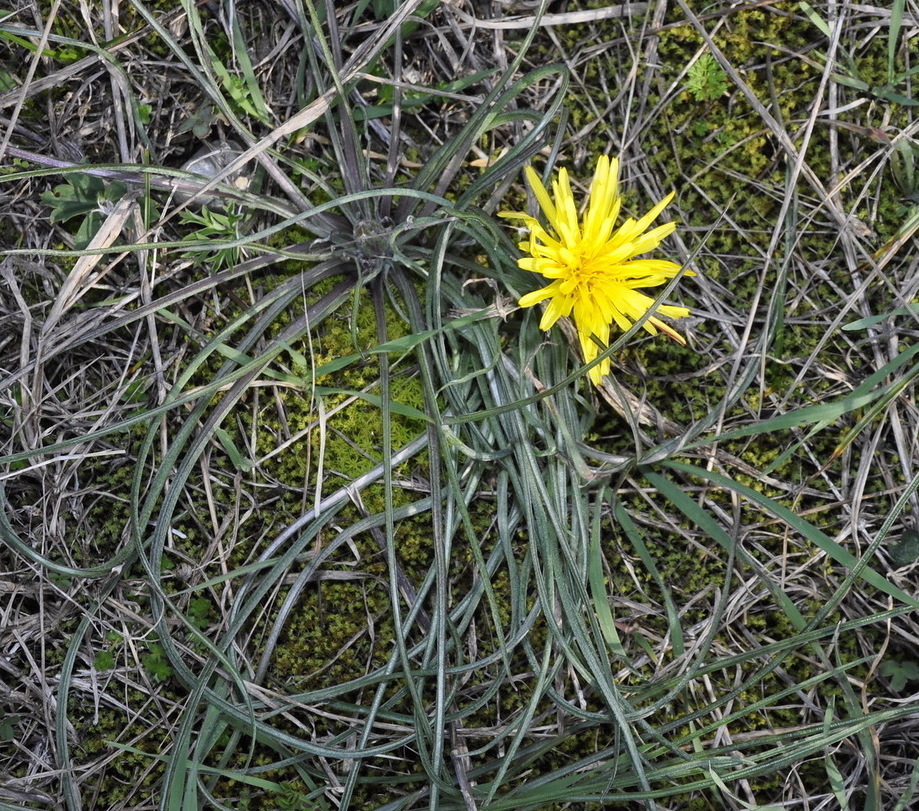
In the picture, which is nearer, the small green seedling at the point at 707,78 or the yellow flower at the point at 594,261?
the yellow flower at the point at 594,261

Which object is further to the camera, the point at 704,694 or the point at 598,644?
the point at 704,694

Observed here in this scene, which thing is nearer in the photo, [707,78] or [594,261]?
→ [594,261]

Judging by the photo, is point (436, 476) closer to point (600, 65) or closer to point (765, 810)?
point (765, 810)

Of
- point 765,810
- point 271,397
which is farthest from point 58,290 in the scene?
point 765,810

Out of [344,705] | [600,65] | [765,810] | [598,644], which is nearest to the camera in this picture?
[765,810]

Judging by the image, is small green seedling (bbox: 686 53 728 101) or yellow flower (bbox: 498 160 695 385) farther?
small green seedling (bbox: 686 53 728 101)

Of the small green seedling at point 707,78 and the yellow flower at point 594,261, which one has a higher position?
the small green seedling at point 707,78

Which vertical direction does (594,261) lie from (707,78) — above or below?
below

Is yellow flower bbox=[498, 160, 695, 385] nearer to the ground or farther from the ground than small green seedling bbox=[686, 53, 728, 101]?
nearer to the ground
